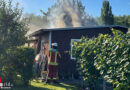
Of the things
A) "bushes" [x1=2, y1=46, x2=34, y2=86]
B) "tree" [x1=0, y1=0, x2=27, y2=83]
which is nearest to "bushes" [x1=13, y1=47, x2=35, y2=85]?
"bushes" [x1=2, y1=46, x2=34, y2=86]

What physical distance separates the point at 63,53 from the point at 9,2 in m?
4.26

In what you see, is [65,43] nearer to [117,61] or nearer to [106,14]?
[117,61]

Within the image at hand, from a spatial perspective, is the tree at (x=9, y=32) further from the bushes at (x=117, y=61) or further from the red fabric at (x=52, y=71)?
the bushes at (x=117, y=61)

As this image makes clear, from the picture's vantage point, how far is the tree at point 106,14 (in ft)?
114

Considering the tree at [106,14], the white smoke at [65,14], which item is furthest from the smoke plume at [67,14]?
the tree at [106,14]

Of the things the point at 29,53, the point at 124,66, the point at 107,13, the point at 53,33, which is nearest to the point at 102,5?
the point at 107,13

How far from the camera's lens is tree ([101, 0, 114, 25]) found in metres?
34.7

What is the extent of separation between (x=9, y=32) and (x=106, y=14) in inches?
1264

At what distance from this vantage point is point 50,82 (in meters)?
8.02

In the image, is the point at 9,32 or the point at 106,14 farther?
the point at 106,14

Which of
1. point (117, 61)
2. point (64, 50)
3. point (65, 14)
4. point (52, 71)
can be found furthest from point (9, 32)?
point (65, 14)

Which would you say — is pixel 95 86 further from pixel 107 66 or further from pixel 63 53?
pixel 63 53

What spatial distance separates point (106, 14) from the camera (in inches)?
1396

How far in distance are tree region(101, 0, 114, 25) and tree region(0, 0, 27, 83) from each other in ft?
99.0
